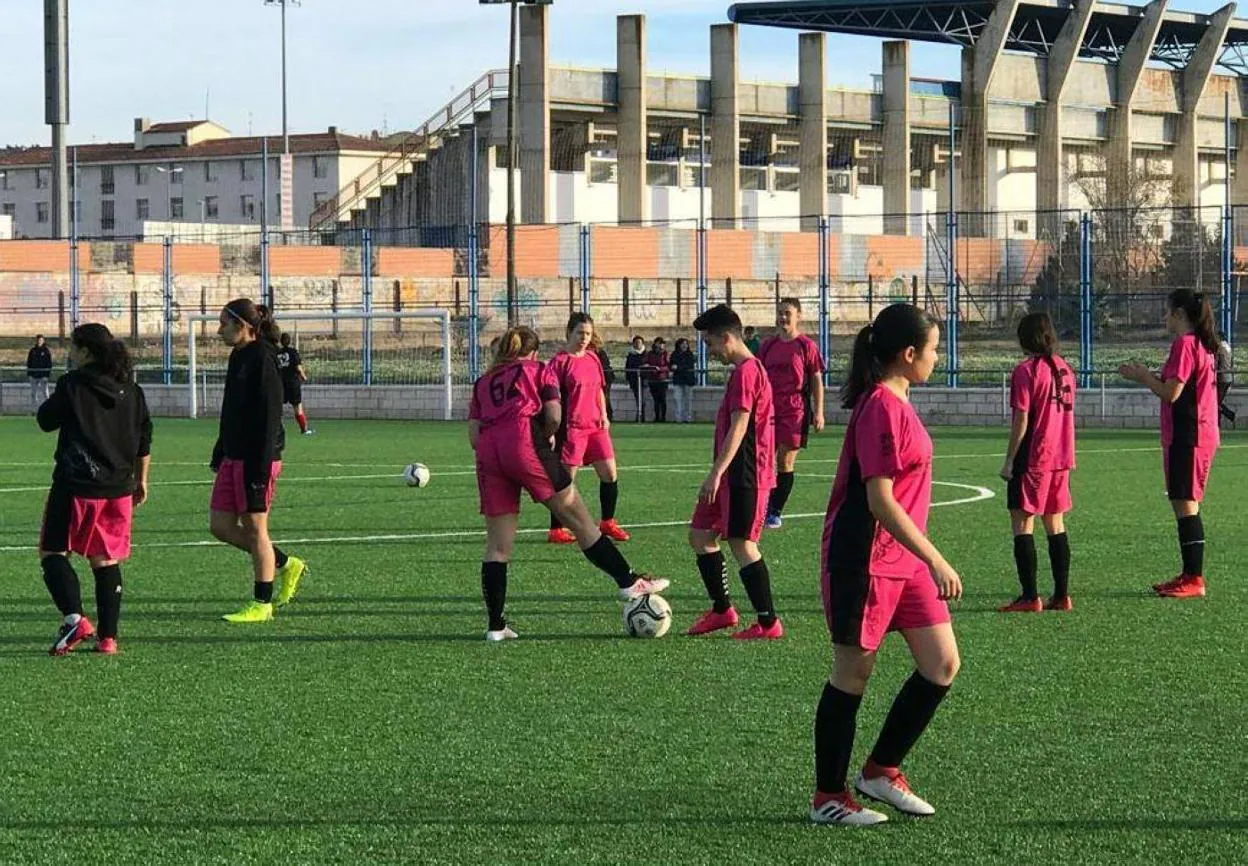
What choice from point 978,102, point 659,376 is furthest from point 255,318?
point 978,102

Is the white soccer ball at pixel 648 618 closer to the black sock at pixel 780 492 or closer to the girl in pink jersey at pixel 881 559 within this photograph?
the girl in pink jersey at pixel 881 559

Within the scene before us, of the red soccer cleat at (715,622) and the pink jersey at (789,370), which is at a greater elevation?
the pink jersey at (789,370)

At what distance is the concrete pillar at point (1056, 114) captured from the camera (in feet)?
218

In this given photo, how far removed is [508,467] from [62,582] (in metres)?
2.22

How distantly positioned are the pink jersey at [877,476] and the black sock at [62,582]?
4.74m

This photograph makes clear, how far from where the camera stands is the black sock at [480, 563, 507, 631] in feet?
33.4

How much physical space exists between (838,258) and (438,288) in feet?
32.2

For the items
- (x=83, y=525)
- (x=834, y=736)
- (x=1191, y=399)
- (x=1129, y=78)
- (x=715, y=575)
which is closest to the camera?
(x=834, y=736)

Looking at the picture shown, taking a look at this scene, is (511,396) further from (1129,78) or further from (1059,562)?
(1129,78)

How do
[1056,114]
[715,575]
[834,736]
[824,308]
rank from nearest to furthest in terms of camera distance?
1. [834,736]
2. [715,575]
3. [824,308]
4. [1056,114]

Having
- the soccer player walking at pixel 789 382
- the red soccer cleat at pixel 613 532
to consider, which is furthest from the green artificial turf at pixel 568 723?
the soccer player walking at pixel 789 382

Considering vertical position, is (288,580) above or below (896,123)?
below

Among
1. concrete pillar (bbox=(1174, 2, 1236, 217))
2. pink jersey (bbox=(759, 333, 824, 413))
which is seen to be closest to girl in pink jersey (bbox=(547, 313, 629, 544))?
pink jersey (bbox=(759, 333, 824, 413))

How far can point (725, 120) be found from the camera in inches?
2571
